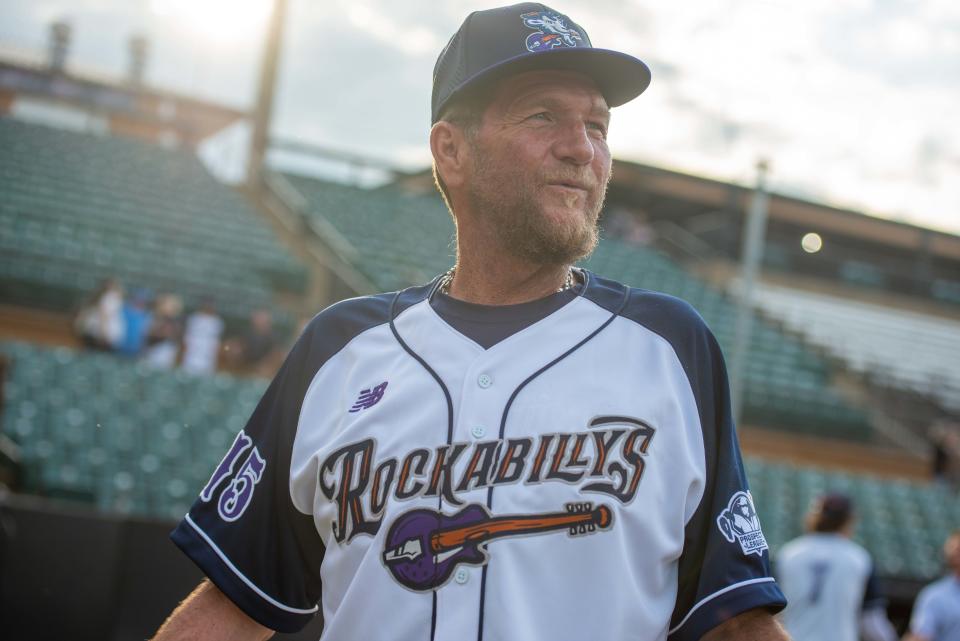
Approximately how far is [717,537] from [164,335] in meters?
8.80

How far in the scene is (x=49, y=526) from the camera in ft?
17.9

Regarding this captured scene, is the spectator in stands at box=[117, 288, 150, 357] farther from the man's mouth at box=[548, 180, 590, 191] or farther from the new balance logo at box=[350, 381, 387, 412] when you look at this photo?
the man's mouth at box=[548, 180, 590, 191]

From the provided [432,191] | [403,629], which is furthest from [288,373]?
[432,191]

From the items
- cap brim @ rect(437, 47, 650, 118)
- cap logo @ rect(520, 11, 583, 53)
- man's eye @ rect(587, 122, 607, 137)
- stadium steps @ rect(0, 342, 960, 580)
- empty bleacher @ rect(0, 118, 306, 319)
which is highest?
cap logo @ rect(520, 11, 583, 53)

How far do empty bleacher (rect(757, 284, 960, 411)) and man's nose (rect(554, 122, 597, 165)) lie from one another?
1504cm

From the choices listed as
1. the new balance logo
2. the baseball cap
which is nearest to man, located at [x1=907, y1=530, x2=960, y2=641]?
the baseball cap

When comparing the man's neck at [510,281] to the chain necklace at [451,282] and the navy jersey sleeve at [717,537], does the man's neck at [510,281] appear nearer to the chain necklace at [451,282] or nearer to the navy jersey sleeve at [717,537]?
the chain necklace at [451,282]

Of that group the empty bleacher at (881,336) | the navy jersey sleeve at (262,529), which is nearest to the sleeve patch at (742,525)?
the navy jersey sleeve at (262,529)

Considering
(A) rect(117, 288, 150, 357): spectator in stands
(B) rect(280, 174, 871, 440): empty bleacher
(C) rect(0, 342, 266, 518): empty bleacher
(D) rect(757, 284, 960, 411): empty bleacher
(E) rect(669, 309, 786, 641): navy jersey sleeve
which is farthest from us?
(D) rect(757, 284, 960, 411): empty bleacher

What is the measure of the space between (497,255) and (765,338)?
14.1 metres

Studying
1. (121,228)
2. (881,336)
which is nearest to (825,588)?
(121,228)

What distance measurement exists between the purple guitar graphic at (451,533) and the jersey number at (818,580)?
3.64 metres

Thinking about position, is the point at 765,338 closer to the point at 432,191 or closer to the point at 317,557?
the point at 432,191

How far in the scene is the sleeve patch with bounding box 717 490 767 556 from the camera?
1.44 meters
